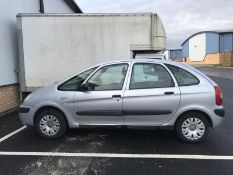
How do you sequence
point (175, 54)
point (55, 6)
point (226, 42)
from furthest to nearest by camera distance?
point (175, 54), point (226, 42), point (55, 6)

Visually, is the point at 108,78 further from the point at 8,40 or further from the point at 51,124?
the point at 8,40

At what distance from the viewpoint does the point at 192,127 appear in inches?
264

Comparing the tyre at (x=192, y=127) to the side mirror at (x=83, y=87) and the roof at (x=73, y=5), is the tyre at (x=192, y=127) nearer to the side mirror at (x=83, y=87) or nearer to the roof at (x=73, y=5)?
the side mirror at (x=83, y=87)

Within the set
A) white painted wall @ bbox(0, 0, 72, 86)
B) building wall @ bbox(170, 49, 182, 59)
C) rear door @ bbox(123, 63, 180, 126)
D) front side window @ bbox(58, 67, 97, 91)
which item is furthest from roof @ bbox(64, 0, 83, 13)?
building wall @ bbox(170, 49, 182, 59)

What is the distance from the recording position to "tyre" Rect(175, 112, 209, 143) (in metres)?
6.68

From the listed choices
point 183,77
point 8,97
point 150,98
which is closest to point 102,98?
point 150,98

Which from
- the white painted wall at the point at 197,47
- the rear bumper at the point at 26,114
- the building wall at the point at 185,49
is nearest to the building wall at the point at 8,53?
the rear bumper at the point at 26,114

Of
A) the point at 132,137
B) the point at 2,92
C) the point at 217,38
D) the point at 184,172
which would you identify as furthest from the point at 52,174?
the point at 217,38

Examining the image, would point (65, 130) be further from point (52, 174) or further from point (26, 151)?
point (52, 174)

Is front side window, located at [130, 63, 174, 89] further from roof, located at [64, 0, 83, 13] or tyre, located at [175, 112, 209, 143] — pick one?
roof, located at [64, 0, 83, 13]

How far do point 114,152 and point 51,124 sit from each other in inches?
63.0

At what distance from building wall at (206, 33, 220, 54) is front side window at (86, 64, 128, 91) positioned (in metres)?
56.5

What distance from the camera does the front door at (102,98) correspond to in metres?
6.77

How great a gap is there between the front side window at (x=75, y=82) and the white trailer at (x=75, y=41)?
11.5 feet
